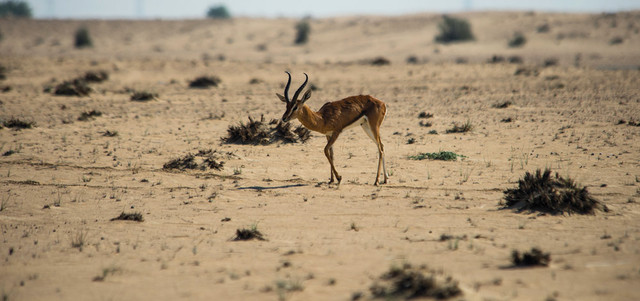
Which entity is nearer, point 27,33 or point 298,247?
point 298,247

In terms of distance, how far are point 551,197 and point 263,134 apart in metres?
7.38

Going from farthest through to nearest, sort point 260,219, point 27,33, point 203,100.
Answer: point 27,33
point 203,100
point 260,219

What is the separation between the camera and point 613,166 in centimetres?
1096

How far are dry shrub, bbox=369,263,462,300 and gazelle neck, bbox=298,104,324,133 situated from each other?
4744 millimetres

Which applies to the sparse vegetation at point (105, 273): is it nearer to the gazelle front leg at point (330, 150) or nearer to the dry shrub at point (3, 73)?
the gazelle front leg at point (330, 150)

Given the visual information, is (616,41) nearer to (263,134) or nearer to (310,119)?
(263,134)

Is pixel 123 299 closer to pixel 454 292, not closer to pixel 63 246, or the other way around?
pixel 63 246

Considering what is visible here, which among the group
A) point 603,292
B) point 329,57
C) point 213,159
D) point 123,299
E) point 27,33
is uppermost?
point 27,33

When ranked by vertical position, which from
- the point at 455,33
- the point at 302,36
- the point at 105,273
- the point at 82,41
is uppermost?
the point at 302,36

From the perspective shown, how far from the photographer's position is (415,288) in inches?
214

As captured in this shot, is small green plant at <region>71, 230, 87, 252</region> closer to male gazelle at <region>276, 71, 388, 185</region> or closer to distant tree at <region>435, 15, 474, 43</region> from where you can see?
male gazelle at <region>276, 71, 388, 185</region>

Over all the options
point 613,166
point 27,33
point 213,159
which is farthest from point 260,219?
point 27,33

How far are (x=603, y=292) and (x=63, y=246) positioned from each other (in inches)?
260

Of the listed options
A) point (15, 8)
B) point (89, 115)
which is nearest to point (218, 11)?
point (15, 8)
